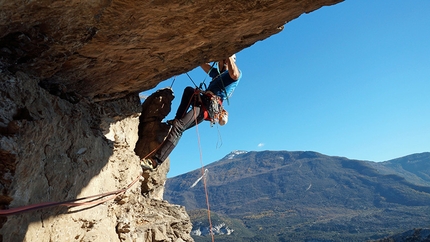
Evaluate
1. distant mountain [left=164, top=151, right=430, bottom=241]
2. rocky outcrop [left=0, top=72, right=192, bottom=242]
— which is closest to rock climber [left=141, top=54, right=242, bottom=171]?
rocky outcrop [left=0, top=72, right=192, bottom=242]

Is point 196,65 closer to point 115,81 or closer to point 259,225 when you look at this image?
point 115,81

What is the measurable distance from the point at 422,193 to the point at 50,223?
481 feet

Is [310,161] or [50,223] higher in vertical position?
[310,161]

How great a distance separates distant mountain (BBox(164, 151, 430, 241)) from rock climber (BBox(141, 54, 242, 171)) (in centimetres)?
7354

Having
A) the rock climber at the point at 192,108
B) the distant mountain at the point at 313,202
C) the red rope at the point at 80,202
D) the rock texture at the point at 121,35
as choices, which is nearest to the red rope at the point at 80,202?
the red rope at the point at 80,202

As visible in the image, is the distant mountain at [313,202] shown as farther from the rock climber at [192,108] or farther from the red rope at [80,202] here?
the red rope at [80,202]

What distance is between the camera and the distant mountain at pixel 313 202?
296ft

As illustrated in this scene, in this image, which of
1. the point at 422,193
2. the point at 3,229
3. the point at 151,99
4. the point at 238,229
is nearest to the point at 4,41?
the point at 3,229

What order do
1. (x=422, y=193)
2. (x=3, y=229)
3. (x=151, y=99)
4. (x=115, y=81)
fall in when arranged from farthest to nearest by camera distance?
(x=422, y=193)
(x=151, y=99)
(x=115, y=81)
(x=3, y=229)

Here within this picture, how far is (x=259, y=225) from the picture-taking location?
358 ft

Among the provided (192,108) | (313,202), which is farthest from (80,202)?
(313,202)

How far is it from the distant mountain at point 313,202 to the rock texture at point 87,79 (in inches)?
2981

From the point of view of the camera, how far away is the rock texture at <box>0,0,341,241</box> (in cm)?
313

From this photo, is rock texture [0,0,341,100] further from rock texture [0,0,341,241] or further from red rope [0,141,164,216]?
red rope [0,141,164,216]
